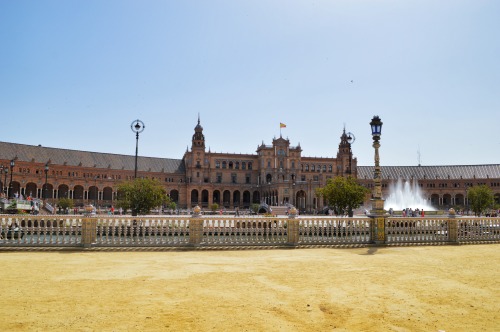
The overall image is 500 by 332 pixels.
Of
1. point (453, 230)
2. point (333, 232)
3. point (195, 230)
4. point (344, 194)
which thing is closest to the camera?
point (195, 230)

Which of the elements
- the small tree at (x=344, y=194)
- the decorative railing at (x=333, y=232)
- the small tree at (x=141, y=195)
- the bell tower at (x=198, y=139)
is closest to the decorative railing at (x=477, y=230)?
the decorative railing at (x=333, y=232)

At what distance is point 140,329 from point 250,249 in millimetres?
10155

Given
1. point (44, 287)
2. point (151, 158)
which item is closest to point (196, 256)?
point (44, 287)

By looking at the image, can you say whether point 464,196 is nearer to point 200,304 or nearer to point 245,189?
point 245,189

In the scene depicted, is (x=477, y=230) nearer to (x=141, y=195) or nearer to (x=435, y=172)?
(x=141, y=195)

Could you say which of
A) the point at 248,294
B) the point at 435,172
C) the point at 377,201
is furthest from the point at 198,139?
the point at 248,294

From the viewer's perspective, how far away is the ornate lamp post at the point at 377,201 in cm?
1727

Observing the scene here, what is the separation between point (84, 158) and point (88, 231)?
288ft

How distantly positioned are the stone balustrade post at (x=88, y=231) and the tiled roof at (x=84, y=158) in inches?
3074

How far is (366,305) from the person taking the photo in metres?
7.06

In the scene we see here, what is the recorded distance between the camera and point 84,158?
95.4 metres

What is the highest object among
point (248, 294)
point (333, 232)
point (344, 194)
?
point (344, 194)

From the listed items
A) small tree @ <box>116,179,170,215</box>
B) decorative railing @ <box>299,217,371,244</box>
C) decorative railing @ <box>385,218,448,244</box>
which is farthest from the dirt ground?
small tree @ <box>116,179,170,215</box>

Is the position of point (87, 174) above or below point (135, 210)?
above
